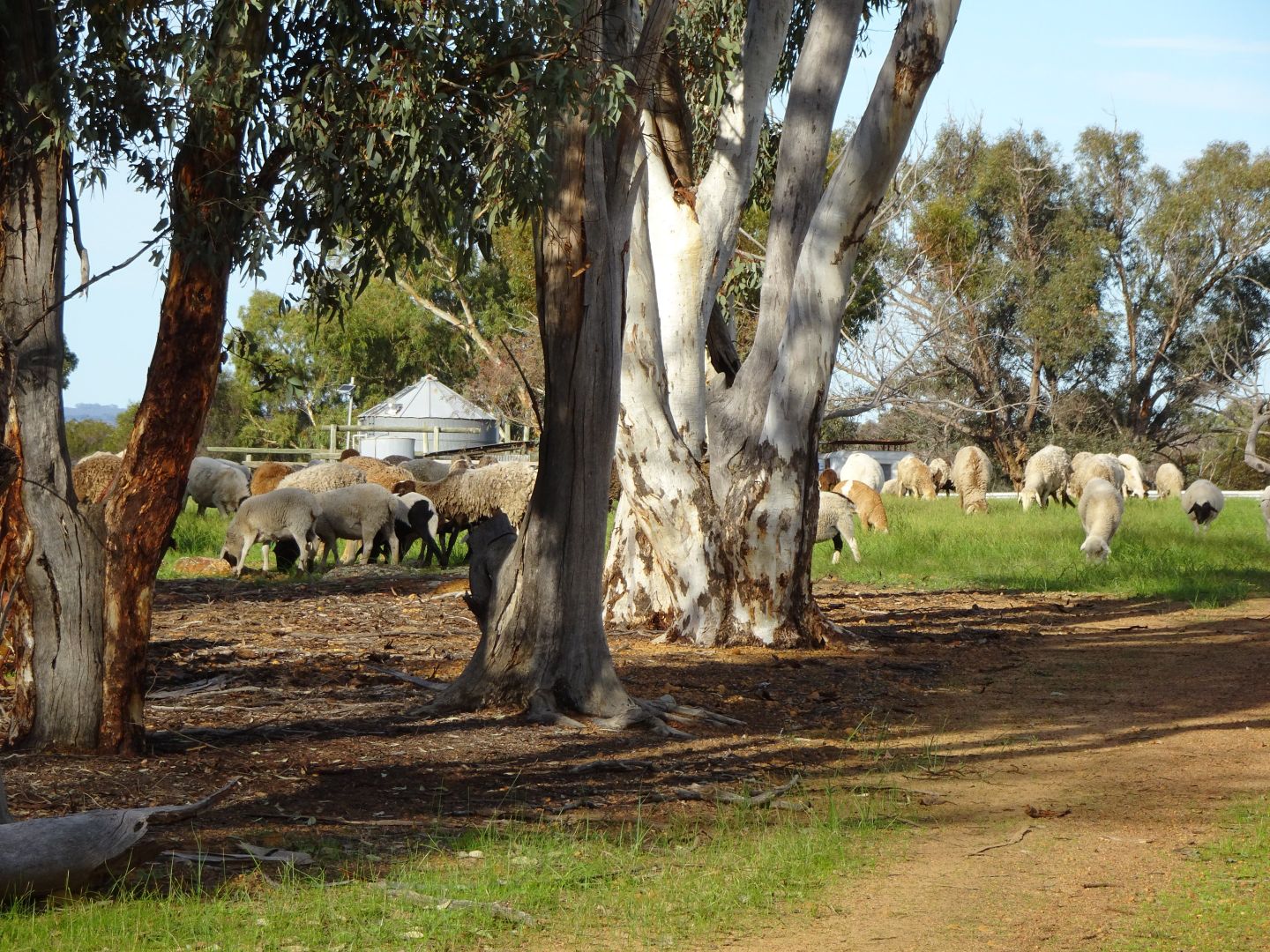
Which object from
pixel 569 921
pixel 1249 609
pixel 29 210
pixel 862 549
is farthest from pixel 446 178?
pixel 862 549

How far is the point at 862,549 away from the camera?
2094 cm

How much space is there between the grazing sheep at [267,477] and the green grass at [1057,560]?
10.2 m

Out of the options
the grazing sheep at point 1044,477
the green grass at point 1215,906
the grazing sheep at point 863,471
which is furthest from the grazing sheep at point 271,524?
the grazing sheep at point 863,471

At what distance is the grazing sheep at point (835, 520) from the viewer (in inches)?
758

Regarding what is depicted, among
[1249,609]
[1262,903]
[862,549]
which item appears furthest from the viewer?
[862,549]

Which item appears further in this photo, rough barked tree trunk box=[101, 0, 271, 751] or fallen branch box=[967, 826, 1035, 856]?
rough barked tree trunk box=[101, 0, 271, 751]

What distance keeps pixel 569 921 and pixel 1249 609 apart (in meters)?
12.4

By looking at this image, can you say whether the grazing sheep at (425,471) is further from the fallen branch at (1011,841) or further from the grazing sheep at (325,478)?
the fallen branch at (1011,841)

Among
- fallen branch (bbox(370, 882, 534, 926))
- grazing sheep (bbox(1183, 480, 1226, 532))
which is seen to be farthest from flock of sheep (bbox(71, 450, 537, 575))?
grazing sheep (bbox(1183, 480, 1226, 532))

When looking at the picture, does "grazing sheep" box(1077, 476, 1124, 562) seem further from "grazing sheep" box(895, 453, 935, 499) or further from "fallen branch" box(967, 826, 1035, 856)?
"grazing sheep" box(895, 453, 935, 499)

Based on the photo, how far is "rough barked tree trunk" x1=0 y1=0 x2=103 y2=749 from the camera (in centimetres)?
600

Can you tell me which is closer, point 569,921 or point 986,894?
point 569,921

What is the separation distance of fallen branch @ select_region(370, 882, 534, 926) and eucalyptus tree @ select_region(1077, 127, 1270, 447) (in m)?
44.3

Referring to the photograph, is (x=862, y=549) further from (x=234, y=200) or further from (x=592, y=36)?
(x=234, y=200)
